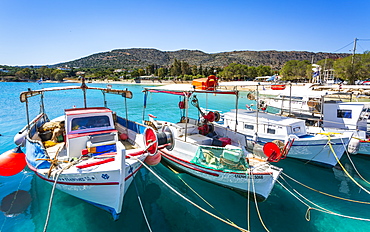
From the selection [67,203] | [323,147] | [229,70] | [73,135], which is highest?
[229,70]

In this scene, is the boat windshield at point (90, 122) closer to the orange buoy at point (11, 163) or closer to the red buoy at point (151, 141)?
the red buoy at point (151, 141)

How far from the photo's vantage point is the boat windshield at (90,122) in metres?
9.35

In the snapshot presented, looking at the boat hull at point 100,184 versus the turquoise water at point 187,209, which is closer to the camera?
the boat hull at point 100,184

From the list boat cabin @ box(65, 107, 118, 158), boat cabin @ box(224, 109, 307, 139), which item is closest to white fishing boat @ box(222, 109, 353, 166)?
boat cabin @ box(224, 109, 307, 139)

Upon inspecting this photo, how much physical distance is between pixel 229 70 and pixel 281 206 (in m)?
90.6

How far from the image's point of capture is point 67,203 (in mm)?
8688

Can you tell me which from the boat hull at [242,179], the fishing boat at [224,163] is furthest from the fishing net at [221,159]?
the boat hull at [242,179]


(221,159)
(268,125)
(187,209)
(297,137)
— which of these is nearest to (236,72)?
(268,125)

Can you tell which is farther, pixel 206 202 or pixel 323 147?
pixel 323 147

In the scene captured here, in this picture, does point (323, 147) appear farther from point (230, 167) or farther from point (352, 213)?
point (230, 167)

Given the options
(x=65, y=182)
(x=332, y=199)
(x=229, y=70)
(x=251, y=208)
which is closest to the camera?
(x=65, y=182)

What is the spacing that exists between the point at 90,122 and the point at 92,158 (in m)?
2.58

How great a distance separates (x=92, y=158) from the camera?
762 centimetres

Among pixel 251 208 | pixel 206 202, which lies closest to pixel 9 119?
pixel 206 202
